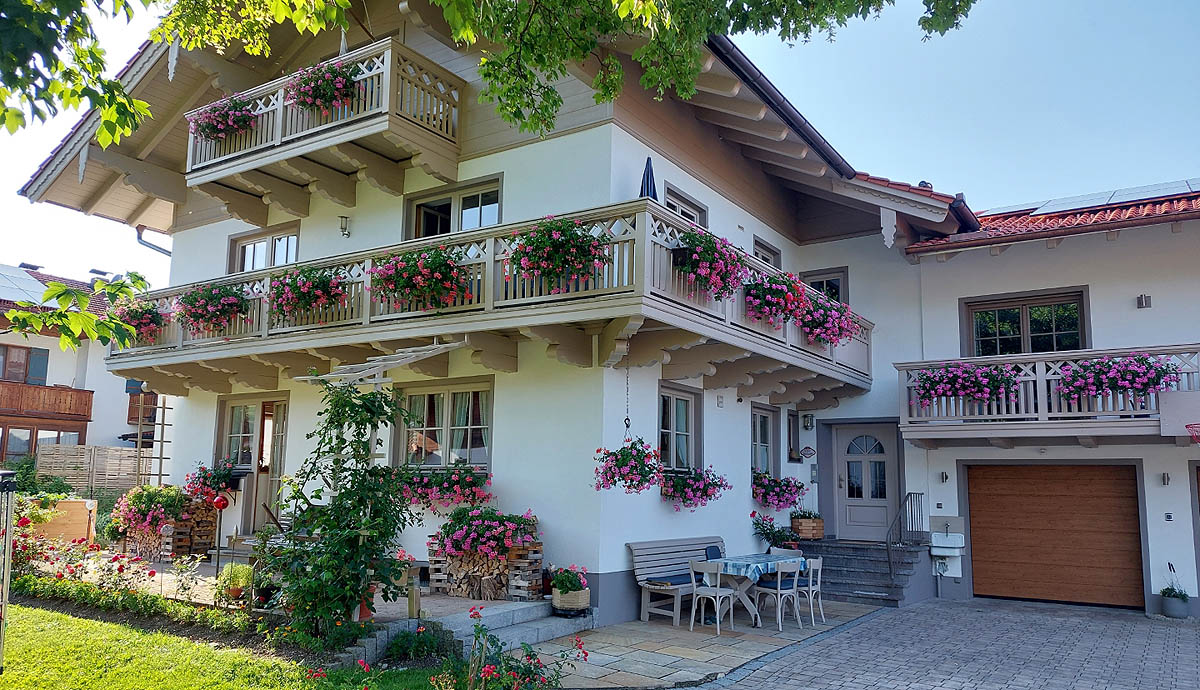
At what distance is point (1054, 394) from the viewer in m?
13.0

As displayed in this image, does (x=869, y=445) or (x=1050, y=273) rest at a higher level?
(x=1050, y=273)

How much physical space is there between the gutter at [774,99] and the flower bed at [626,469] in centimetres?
495

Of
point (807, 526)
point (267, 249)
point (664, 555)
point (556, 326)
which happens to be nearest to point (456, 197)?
point (556, 326)

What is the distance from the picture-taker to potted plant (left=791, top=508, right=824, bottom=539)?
1482 cm

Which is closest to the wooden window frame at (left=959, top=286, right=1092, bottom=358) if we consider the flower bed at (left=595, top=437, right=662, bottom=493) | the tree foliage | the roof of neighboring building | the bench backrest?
the roof of neighboring building

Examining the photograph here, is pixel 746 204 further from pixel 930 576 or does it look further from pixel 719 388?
pixel 930 576

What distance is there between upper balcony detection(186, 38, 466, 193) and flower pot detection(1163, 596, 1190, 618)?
11916 mm

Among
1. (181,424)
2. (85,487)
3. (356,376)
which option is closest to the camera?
(356,376)

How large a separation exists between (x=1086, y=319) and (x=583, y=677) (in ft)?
34.4

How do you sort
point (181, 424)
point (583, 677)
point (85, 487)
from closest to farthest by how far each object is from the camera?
point (583, 677) < point (181, 424) < point (85, 487)

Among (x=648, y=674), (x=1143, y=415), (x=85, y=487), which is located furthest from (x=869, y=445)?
(x=85, y=487)

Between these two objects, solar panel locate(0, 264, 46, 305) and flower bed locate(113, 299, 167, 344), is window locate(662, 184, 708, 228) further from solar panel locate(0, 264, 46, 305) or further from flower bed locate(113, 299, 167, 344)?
solar panel locate(0, 264, 46, 305)

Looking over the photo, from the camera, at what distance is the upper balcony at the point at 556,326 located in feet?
31.4

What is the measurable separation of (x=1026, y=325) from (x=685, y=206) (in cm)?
633
